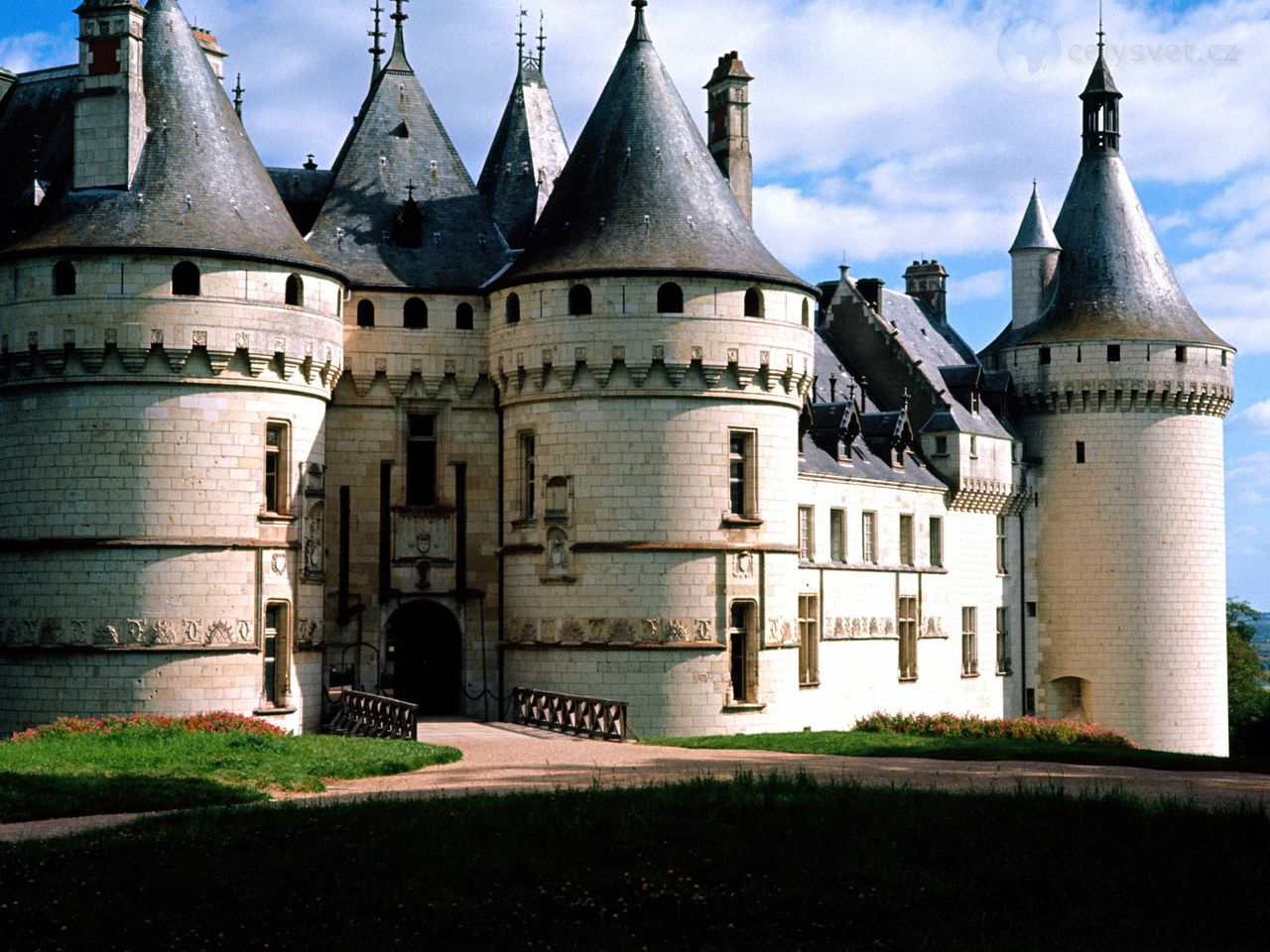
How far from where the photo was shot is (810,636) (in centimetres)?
4481

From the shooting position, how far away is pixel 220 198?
35.0m

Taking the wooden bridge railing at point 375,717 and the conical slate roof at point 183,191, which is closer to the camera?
the wooden bridge railing at point 375,717

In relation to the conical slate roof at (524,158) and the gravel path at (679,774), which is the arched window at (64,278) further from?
the gravel path at (679,774)

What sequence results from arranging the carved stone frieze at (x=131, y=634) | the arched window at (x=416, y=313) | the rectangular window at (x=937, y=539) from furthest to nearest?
the rectangular window at (x=937, y=539) < the arched window at (x=416, y=313) < the carved stone frieze at (x=131, y=634)

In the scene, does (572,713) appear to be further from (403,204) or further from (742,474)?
(403,204)

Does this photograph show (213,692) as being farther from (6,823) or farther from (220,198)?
(6,823)

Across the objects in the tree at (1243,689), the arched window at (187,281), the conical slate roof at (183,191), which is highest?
the conical slate roof at (183,191)

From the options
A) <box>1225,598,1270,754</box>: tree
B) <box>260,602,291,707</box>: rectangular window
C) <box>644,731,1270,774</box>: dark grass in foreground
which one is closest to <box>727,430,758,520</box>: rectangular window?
<box>644,731,1270,774</box>: dark grass in foreground

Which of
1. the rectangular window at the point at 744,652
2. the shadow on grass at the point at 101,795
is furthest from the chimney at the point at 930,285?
the shadow on grass at the point at 101,795

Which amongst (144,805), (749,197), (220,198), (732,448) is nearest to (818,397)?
(749,197)

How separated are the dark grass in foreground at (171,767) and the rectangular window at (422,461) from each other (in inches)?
372

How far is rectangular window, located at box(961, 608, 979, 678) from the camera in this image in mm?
53188

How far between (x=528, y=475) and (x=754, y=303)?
19.3ft

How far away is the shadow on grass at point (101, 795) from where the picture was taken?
21.5m
